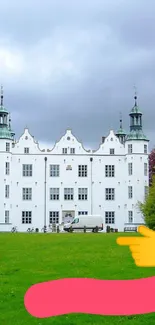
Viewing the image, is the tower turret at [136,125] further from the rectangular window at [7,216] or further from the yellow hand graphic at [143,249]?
the yellow hand graphic at [143,249]

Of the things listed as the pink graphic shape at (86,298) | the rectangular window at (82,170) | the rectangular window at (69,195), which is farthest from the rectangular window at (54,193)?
the pink graphic shape at (86,298)

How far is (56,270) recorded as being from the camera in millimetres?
15047

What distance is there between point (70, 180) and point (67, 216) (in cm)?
380

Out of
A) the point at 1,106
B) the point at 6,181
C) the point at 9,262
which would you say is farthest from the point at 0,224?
the point at 9,262

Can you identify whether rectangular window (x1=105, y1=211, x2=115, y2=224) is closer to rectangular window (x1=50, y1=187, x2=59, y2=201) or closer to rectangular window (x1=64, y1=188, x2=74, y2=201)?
rectangular window (x1=64, y1=188, x2=74, y2=201)

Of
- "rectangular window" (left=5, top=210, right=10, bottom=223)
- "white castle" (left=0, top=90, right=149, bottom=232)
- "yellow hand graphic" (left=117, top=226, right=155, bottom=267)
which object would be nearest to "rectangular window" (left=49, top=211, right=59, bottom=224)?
"white castle" (left=0, top=90, right=149, bottom=232)

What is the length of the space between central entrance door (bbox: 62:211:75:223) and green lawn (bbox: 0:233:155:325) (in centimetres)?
3413

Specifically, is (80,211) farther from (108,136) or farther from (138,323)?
(138,323)

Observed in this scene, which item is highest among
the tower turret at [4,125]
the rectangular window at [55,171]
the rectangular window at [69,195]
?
the tower turret at [4,125]

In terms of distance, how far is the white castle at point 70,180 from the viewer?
5759 cm

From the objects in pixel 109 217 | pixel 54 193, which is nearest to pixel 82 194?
pixel 54 193

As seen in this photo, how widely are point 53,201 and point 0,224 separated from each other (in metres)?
5.99

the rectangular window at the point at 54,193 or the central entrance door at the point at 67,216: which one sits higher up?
the rectangular window at the point at 54,193

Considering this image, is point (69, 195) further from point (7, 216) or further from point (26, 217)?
point (7, 216)
